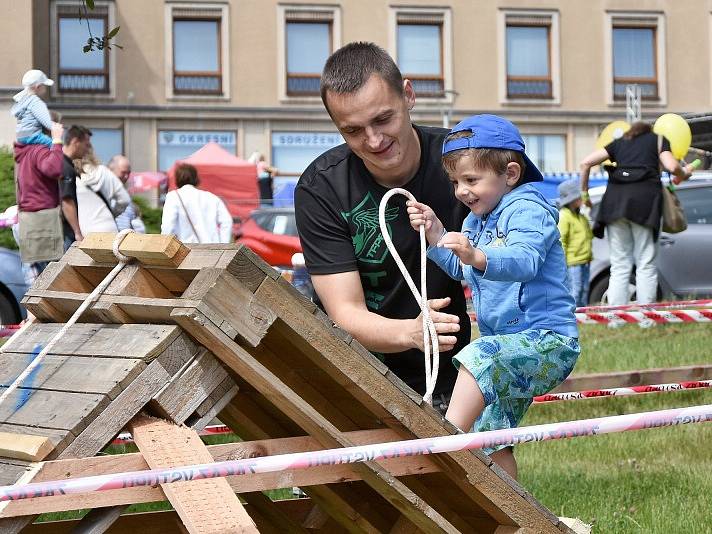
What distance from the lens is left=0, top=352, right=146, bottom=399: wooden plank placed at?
282cm

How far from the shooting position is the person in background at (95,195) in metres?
9.89

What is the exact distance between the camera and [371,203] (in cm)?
411

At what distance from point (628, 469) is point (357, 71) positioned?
2830 mm

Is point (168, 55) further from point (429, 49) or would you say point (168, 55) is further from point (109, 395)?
point (109, 395)

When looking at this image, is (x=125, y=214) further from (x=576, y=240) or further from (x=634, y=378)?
(x=634, y=378)

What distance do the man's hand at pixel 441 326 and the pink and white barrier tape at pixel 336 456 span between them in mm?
401

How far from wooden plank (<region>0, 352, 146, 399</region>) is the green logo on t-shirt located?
1.27 metres

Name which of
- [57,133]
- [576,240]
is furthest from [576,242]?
[57,133]

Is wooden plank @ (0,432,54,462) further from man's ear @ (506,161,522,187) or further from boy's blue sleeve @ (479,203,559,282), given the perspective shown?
man's ear @ (506,161,522,187)

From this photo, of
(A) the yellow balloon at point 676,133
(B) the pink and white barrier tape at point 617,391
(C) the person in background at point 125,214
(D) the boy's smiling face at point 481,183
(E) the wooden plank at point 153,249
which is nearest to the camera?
(E) the wooden plank at point 153,249

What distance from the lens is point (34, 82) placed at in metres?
9.60

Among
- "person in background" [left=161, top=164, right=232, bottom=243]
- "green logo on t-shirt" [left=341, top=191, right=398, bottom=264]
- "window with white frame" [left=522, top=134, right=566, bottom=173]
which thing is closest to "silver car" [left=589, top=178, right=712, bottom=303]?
"person in background" [left=161, top=164, right=232, bottom=243]

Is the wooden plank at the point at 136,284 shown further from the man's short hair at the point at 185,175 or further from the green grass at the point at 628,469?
the man's short hair at the point at 185,175

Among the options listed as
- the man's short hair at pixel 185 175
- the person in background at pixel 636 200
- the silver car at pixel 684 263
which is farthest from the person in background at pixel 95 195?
the silver car at pixel 684 263
